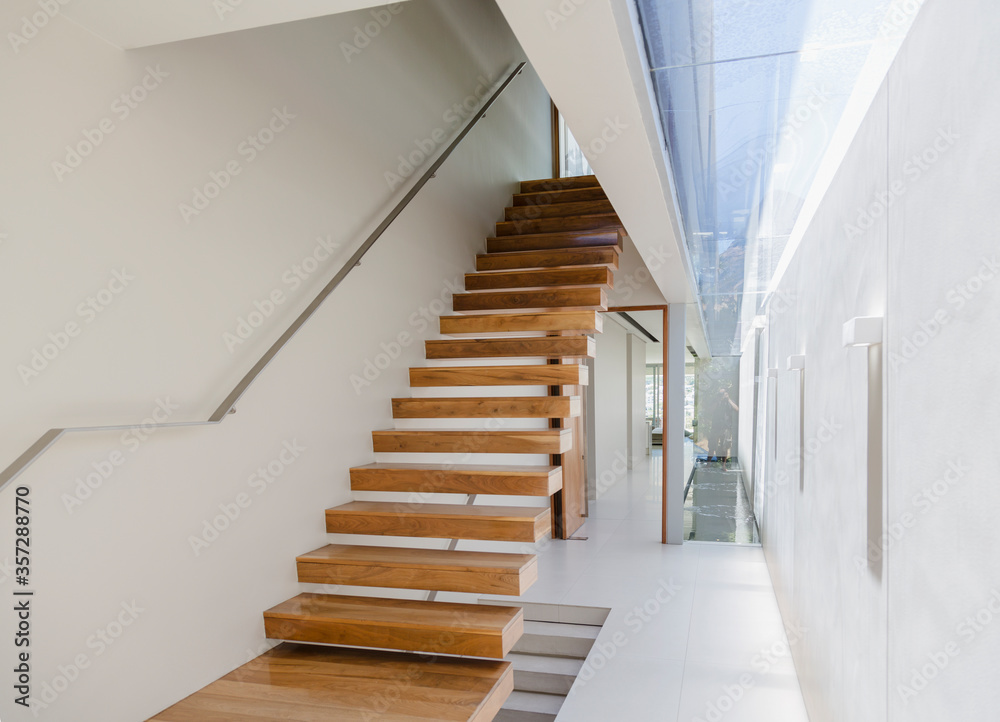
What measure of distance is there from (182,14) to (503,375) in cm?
225

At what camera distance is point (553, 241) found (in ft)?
17.6

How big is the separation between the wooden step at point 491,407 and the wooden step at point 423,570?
754 millimetres

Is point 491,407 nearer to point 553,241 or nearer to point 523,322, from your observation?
point 523,322

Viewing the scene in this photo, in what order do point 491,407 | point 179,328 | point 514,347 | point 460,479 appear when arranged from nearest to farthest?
1. point 179,328
2. point 460,479
3. point 491,407
4. point 514,347

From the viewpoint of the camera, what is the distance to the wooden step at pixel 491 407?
Answer: 3381 mm

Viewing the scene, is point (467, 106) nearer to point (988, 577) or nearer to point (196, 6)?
point (196, 6)

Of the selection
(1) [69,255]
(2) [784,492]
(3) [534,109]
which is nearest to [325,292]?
(1) [69,255]

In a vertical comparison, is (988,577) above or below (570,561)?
above

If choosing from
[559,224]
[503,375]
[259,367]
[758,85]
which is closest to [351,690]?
[259,367]

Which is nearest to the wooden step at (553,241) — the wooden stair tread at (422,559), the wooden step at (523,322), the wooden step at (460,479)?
the wooden step at (523,322)

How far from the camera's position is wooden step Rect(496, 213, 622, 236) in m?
5.46

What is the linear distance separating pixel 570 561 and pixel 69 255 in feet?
16.8

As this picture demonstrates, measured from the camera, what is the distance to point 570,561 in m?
6.28

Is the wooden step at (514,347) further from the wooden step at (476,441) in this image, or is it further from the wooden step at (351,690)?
the wooden step at (351,690)
